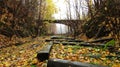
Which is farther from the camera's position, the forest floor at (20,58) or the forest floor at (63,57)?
the forest floor at (20,58)

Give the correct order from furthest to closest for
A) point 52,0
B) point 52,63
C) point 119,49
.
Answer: point 52,0, point 119,49, point 52,63

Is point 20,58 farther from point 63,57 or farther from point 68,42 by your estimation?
point 68,42

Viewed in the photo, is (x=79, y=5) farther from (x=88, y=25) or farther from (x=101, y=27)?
(x=101, y=27)

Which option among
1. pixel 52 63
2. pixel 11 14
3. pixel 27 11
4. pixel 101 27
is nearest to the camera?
pixel 52 63

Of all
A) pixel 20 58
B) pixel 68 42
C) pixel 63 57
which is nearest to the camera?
pixel 63 57

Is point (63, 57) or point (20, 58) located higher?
point (63, 57)

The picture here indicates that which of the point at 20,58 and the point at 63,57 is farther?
the point at 20,58

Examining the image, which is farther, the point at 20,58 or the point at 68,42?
the point at 68,42

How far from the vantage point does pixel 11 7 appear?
20.2 meters

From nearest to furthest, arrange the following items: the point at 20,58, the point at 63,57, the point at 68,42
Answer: the point at 63,57, the point at 20,58, the point at 68,42

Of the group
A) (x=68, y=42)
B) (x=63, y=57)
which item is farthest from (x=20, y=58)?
(x=68, y=42)

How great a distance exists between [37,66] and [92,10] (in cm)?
1549

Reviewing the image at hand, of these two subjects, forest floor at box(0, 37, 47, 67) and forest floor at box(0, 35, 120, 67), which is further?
forest floor at box(0, 37, 47, 67)

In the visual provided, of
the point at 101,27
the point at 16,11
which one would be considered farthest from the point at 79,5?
the point at 101,27
